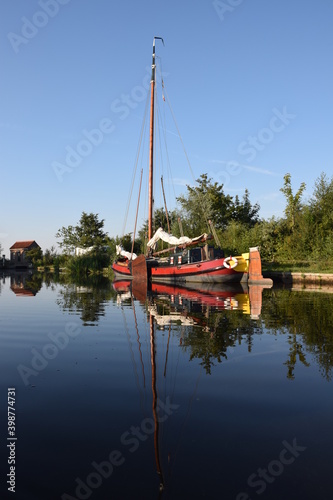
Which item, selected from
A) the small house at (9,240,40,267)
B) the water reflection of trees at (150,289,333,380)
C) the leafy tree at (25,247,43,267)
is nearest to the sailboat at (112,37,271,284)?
the water reflection of trees at (150,289,333,380)

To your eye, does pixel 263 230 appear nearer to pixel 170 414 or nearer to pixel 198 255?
pixel 198 255

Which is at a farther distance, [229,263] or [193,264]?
[193,264]

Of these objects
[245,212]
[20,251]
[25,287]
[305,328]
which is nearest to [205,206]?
[245,212]

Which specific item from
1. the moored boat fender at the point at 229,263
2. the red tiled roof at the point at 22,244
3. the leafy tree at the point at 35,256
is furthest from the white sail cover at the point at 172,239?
the red tiled roof at the point at 22,244

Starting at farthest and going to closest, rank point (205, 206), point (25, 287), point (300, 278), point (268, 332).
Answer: point (205, 206)
point (300, 278)
point (25, 287)
point (268, 332)

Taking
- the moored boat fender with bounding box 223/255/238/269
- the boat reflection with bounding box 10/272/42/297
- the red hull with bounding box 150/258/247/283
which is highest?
the moored boat fender with bounding box 223/255/238/269

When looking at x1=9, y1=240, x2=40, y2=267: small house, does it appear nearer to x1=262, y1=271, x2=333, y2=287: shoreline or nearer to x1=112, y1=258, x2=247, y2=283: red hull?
x1=112, y1=258, x2=247, y2=283: red hull

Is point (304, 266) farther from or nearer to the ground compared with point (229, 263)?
nearer to the ground

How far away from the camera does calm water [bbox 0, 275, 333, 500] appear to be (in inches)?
117

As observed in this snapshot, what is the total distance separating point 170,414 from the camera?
4.23 m

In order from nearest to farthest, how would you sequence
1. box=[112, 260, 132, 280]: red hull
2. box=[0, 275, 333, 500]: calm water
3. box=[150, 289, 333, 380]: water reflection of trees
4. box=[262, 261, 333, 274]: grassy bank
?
1. box=[0, 275, 333, 500]: calm water
2. box=[150, 289, 333, 380]: water reflection of trees
3. box=[262, 261, 333, 274]: grassy bank
4. box=[112, 260, 132, 280]: red hull

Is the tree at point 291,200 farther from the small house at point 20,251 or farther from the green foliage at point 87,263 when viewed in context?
the small house at point 20,251

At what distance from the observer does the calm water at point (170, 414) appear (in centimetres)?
296

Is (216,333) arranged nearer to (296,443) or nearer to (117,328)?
(117,328)
